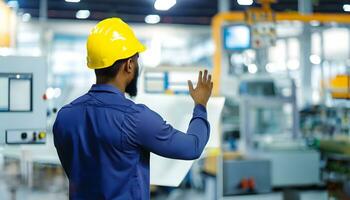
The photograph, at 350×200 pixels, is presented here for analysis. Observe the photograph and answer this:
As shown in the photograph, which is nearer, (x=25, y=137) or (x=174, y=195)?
(x=25, y=137)

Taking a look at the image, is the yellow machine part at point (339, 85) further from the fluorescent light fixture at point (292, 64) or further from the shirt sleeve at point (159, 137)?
the shirt sleeve at point (159, 137)

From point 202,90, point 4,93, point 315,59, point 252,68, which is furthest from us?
point 315,59

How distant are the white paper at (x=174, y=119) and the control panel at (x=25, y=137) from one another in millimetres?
672

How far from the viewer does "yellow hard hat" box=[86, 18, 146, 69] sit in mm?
1589

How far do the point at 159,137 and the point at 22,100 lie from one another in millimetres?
1689

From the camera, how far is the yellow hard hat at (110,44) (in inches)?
62.6

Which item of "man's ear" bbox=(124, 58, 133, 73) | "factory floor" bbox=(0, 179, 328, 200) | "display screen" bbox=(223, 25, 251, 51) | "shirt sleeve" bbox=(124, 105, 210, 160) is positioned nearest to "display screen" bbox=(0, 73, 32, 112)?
"man's ear" bbox=(124, 58, 133, 73)

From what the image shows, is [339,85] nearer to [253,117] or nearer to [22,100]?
[253,117]

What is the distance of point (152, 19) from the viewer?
41.9 feet

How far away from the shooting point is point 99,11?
834cm

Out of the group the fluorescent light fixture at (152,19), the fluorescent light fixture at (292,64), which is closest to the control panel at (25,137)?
the fluorescent light fixture at (292,64)

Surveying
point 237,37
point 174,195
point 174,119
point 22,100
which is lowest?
point 174,195

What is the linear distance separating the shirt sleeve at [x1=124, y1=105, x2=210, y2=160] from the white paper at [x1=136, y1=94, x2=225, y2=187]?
90 cm

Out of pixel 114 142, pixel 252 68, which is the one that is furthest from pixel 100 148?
pixel 252 68
